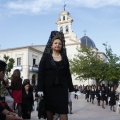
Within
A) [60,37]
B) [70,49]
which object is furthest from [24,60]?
[60,37]

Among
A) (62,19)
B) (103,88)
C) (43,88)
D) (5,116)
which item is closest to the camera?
(5,116)

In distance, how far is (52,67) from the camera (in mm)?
5188

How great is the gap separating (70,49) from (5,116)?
66.7 m

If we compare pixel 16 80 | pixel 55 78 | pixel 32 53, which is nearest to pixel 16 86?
pixel 16 80

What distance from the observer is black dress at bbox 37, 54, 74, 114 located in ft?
16.6

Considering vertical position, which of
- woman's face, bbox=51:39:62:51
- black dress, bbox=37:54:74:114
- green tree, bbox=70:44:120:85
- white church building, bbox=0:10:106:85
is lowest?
black dress, bbox=37:54:74:114

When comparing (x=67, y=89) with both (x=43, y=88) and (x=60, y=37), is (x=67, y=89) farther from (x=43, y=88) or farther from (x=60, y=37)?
(x=60, y=37)

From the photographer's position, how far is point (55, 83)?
507 centimetres

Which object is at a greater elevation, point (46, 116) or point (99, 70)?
point (99, 70)

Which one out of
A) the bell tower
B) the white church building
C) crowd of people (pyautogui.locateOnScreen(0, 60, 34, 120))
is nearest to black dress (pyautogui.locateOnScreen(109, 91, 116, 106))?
crowd of people (pyautogui.locateOnScreen(0, 60, 34, 120))

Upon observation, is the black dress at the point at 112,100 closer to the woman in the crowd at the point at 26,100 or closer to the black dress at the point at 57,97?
the woman in the crowd at the point at 26,100

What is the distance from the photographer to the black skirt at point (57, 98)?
16.5 feet

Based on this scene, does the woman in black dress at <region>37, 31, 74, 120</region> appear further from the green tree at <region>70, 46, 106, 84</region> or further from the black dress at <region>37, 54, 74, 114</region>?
the green tree at <region>70, 46, 106, 84</region>

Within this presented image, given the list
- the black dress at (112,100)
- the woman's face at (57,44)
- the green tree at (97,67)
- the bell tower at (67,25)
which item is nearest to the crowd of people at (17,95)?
the woman's face at (57,44)
